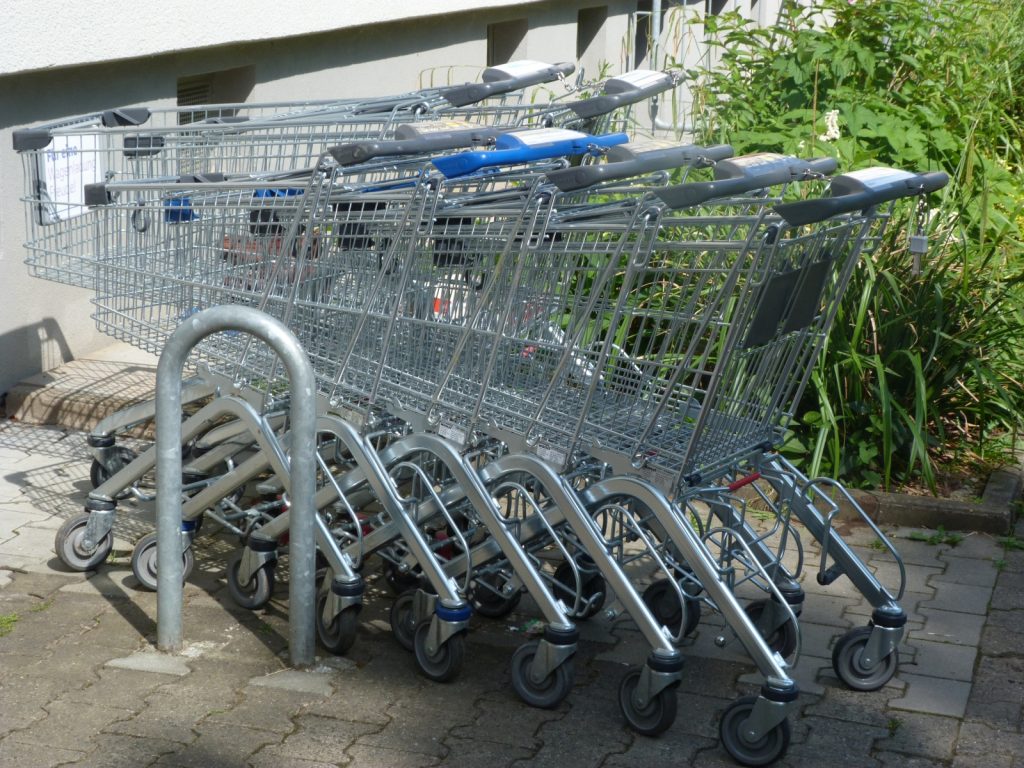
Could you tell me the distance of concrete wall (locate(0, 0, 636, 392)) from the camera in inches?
253

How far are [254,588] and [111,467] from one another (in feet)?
3.53

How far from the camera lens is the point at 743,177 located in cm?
376

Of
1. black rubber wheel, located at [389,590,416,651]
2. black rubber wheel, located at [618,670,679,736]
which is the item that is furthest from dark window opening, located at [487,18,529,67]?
black rubber wheel, located at [618,670,679,736]

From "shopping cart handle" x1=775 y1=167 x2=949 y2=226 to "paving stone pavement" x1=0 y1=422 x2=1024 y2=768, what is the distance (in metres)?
1.47

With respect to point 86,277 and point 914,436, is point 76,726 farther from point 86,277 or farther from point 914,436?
point 914,436

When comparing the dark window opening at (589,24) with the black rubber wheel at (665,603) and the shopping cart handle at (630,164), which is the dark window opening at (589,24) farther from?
the black rubber wheel at (665,603)

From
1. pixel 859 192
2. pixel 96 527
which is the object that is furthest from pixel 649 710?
pixel 96 527

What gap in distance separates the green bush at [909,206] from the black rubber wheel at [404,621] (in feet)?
6.18

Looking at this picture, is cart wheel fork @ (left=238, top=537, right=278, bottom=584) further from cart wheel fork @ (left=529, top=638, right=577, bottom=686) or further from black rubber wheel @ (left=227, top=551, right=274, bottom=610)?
cart wheel fork @ (left=529, top=638, right=577, bottom=686)

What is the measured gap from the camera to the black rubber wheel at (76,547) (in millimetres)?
4816

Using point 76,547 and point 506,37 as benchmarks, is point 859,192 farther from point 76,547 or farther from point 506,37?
point 506,37

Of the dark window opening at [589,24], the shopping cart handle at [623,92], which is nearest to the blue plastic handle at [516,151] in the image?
the shopping cart handle at [623,92]

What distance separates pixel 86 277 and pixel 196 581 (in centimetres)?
120

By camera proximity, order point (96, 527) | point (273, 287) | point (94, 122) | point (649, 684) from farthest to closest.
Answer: point (94, 122) < point (96, 527) < point (273, 287) < point (649, 684)
